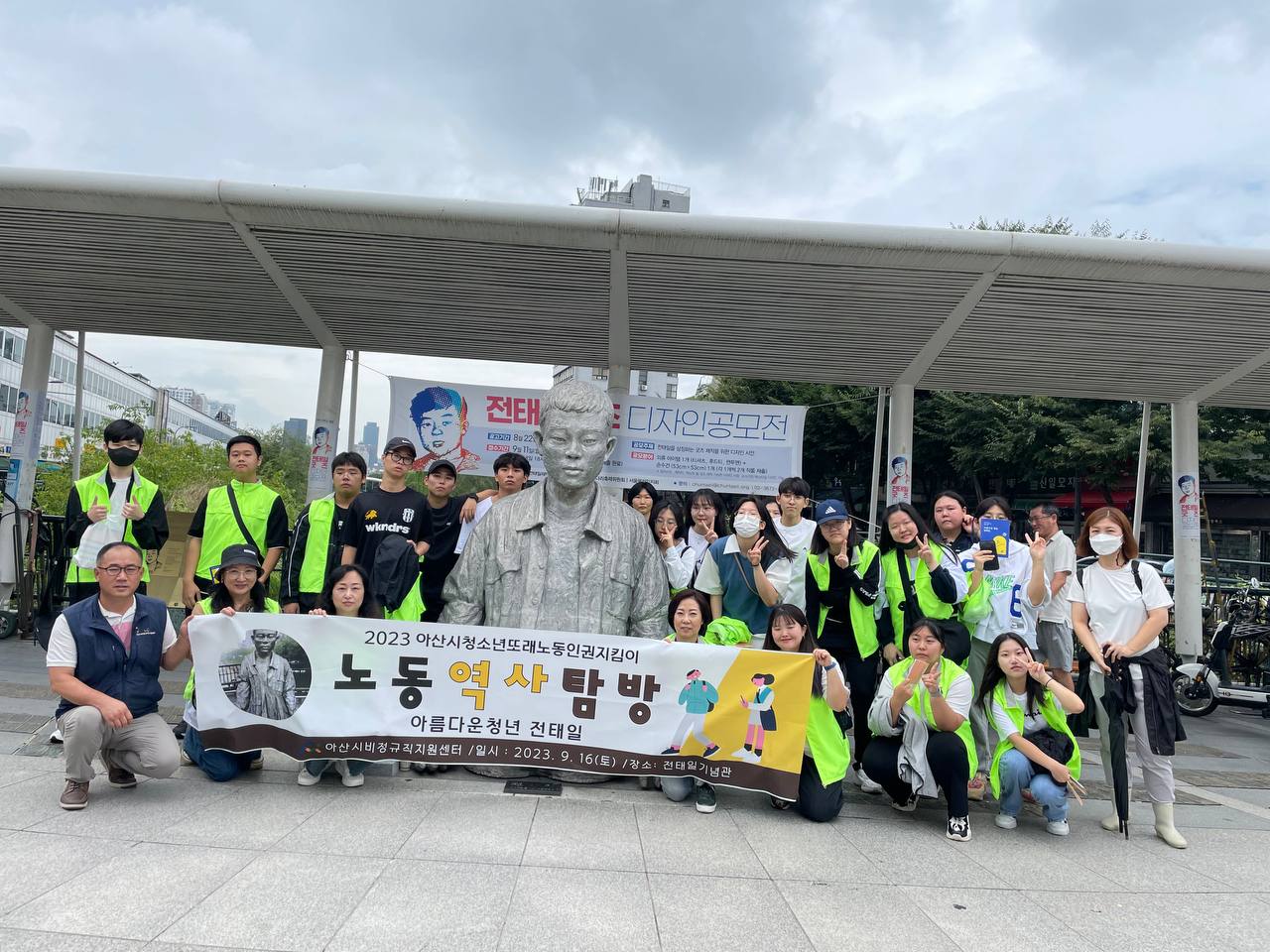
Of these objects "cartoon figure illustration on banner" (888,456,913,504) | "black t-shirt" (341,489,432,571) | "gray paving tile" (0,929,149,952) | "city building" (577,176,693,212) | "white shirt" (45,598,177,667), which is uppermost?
"city building" (577,176,693,212)

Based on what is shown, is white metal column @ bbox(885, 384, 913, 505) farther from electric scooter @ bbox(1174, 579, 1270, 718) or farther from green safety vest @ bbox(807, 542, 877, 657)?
green safety vest @ bbox(807, 542, 877, 657)

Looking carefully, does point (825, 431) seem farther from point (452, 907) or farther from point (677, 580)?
point (452, 907)

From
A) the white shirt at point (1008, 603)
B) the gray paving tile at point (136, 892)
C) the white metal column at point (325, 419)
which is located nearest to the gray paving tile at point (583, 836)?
the gray paving tile at point (136, 892)

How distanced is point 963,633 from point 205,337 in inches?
323

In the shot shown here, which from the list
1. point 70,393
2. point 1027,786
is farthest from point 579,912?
point 70,393

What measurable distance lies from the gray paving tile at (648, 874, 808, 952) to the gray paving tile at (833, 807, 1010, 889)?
721 mm

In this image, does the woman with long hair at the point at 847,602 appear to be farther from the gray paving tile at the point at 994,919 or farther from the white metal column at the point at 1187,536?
the white metal column at the point at 1187,536

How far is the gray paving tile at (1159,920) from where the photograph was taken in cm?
319

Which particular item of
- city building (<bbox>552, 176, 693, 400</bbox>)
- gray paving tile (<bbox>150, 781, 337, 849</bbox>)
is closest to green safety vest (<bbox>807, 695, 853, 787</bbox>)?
gray paving tile (<bbox>150, 781, 337, 849</bbox>)

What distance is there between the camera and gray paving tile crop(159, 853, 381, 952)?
2.76 metres

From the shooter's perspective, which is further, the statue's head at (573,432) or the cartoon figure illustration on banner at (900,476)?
the cartoon figure illustration on banner at (900,476)

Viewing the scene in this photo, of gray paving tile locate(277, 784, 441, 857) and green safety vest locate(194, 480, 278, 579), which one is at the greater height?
green safety vest locate(194, 480, 278, 579)

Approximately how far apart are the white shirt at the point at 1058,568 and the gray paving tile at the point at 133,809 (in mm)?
5464

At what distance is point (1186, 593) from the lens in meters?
8.95
